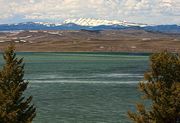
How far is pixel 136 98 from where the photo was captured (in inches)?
3681

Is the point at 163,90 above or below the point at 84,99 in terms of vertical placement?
above

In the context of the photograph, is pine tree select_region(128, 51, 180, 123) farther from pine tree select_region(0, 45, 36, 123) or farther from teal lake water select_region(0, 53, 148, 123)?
teal lake water select_region(0, 53, 148, 123)

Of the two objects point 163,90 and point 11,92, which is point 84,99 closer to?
point 11,92

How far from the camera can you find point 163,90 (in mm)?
33875

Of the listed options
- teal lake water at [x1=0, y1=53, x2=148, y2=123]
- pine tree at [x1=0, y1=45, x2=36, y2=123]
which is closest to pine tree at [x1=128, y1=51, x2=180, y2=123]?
pine tree at [x1=0, y1=45, x2=36, y2=123]

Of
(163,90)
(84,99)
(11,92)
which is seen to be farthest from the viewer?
(84,99)

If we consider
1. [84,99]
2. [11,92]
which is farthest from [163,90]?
[84,99]

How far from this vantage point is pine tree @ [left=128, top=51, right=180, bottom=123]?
3341 centimetres

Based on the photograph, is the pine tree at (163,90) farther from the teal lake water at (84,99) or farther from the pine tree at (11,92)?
the teal lake water at (84,99)

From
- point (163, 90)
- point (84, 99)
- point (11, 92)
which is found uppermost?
point (163, 90)

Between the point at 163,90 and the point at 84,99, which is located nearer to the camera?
the point at 163,90

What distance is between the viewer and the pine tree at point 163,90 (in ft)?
110

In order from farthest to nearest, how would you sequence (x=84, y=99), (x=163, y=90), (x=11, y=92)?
(x=84, y=99) < (x=11, y=92) < (x=163, y=90)

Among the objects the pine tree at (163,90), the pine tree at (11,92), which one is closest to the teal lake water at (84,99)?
the pine tree at (11,92)
